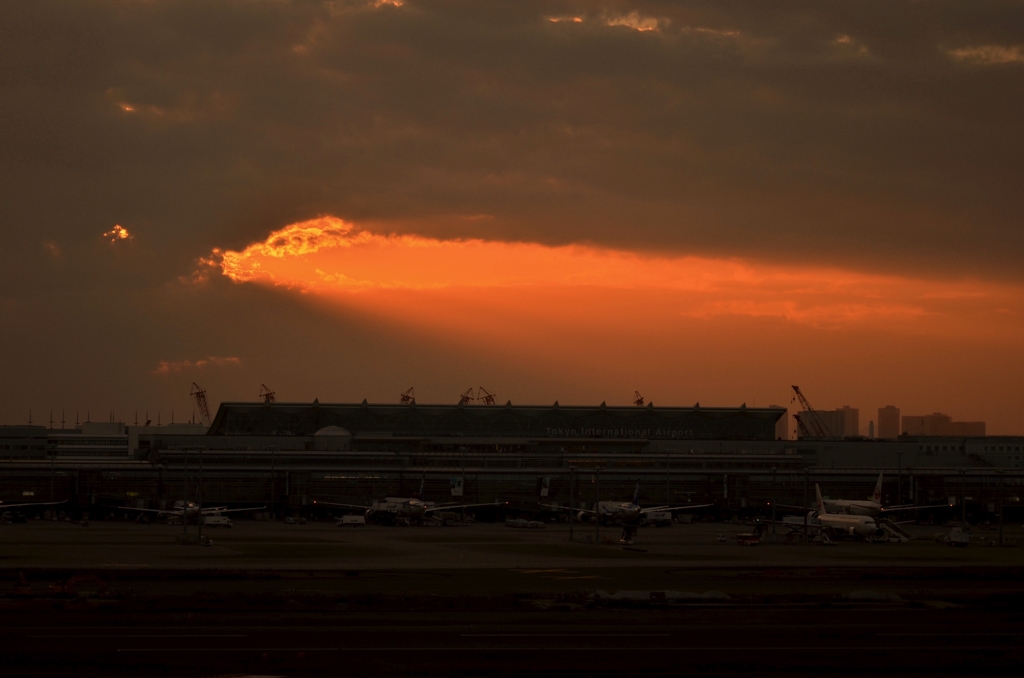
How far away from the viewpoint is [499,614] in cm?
4912

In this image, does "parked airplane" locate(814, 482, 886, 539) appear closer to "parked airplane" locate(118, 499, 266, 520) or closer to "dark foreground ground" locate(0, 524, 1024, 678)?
"dark foreground ground" locate(0, 524, 1024, 678)

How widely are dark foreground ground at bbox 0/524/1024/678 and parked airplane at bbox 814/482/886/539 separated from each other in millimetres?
27757

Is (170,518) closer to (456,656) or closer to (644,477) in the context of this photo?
(644,477)

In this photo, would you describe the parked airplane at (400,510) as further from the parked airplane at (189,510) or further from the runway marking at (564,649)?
the runway marking at (564,649)

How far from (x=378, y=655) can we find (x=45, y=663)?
1075cm

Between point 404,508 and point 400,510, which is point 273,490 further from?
point 404,508

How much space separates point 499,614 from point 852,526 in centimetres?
7866

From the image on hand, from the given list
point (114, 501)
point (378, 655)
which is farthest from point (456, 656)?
point (114, 501)

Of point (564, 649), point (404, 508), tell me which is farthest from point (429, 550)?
point (564, 649)

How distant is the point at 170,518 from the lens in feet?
502

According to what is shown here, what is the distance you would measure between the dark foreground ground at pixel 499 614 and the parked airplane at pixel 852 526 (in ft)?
91.1

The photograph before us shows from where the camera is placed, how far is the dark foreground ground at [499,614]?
36844mm

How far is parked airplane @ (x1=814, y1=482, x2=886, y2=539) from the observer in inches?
4594

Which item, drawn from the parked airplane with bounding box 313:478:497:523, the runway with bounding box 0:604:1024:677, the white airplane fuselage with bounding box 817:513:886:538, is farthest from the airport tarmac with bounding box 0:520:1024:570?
the runway with bounding box 0:604:1024:677
